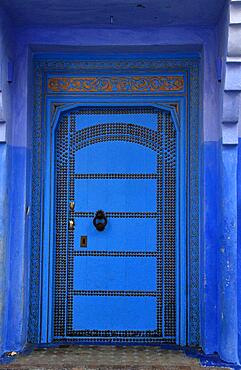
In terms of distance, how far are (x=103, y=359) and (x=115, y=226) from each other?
1.19 m

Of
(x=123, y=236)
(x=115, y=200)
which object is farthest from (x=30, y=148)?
(x=123, y=236)

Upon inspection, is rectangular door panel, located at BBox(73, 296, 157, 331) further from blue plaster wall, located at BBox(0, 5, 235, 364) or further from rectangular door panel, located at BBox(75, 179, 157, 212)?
rectangular door panel, located at BBox(75, 179, 157, 212)

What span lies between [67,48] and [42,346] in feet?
8.88

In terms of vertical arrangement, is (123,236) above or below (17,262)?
above

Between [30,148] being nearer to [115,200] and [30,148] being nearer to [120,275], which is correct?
A: [115,200]

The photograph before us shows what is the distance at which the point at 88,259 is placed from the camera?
15.6 feet

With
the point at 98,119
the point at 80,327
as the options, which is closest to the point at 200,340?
the point at 80,327

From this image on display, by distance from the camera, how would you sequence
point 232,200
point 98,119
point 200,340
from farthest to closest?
point 98,119, point 200,340, point 232,200

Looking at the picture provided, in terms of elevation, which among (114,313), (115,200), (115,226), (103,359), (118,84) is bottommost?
(103,359)

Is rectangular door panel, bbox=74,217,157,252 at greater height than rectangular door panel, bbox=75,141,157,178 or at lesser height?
lesser

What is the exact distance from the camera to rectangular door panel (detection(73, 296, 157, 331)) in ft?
15.4

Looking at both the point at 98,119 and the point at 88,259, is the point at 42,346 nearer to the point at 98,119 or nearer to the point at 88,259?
the point at 88,259

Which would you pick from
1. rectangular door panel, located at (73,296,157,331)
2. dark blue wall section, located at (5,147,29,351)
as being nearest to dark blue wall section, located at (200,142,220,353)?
rectangular door panel, located at (73,296,157,331)

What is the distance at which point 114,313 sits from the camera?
185 inches
